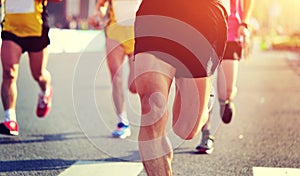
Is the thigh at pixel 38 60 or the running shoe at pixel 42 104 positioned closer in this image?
the thigh at pixel 38 60

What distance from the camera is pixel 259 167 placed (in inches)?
183

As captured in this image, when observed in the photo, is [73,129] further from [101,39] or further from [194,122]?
[101,39]

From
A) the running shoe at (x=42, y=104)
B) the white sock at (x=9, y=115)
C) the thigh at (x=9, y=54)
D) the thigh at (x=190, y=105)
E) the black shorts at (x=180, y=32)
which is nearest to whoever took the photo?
the black shorts at (x=180, y=32)

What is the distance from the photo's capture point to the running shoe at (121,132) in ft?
19.5

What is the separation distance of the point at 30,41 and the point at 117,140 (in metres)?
1.25

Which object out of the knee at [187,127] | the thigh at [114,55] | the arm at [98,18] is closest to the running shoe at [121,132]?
the thigh at [114,55]

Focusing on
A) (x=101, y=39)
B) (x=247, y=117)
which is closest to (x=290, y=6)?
(x=101, y=39)

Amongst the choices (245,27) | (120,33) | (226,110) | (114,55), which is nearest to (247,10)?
(245,27)

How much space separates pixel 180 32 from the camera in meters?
3.35

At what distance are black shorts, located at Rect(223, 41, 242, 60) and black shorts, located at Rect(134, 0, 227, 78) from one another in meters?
2.05

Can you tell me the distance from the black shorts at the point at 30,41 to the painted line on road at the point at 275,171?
2309mm

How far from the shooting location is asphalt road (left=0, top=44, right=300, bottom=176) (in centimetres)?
470

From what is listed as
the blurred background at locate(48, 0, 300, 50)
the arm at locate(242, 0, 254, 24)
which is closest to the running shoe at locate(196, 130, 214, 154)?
the arm at locate(242, 0, 254, 24)

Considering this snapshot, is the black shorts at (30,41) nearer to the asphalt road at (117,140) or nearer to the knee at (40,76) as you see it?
the knee at (40,76)
